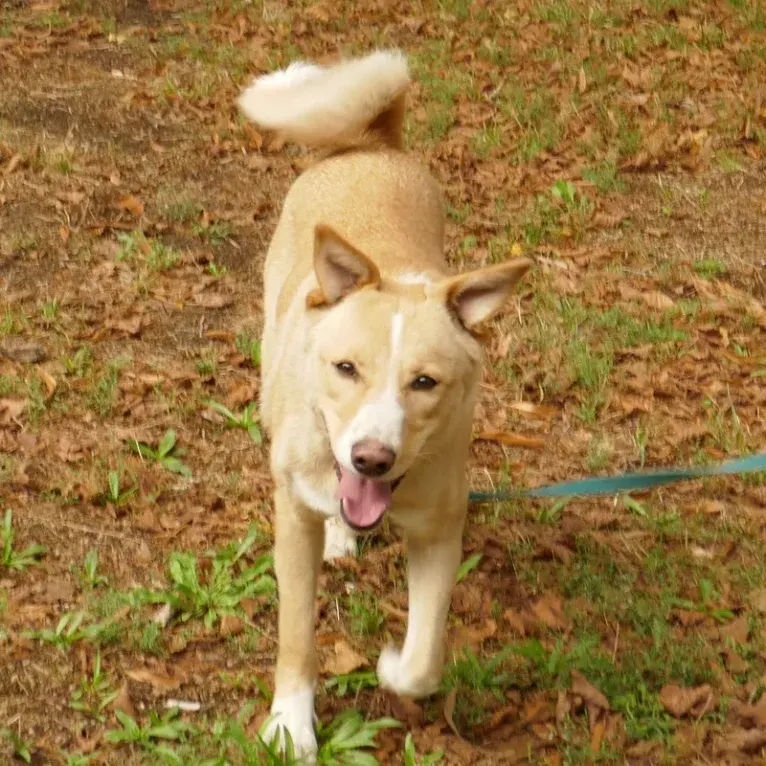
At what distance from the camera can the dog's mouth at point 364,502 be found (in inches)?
126

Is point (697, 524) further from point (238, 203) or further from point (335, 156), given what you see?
point (238, 203)

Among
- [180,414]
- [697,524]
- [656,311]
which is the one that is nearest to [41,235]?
[180,414]

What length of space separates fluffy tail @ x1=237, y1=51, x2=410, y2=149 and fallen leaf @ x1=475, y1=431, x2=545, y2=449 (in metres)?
1.37

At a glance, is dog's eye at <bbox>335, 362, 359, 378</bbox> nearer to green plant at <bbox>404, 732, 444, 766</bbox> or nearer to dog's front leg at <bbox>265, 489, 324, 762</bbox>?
dog's front leg at <bbox>265, 489, 324, 762</bbox>

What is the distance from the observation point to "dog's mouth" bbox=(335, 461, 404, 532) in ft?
10.5

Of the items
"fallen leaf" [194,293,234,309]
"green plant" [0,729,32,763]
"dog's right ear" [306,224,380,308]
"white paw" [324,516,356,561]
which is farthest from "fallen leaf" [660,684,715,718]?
"fallen leaf" [194,293,234,309]

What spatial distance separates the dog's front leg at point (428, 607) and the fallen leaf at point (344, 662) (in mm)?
315

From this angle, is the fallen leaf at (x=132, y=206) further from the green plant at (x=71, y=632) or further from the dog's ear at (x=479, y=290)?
the dog's ear at (x=479, y=290)

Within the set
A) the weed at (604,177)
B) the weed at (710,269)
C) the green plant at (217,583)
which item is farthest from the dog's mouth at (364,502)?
the weed at (604,177)

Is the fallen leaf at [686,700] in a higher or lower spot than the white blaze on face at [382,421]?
lower

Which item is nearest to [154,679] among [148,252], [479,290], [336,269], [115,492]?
[115,492]

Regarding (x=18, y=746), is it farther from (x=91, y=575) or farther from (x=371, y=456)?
(x=371, y=456)

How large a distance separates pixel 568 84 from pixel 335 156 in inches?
169

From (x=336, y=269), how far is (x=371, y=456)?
0.63 m
